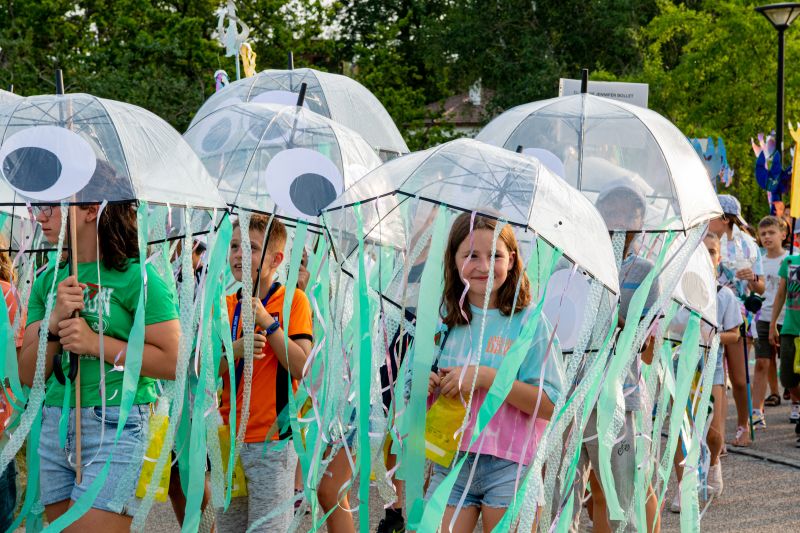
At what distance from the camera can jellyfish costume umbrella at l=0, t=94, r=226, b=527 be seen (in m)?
3.57

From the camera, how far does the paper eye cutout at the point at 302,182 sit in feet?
14.8

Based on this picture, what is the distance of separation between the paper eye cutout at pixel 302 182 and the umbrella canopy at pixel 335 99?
234 cm

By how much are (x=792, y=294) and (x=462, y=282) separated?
5.87 m

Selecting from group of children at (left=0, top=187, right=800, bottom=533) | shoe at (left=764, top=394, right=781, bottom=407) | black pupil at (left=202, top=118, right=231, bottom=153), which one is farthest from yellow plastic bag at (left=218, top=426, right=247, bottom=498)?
shoe at (left=764, top=394, right=781, bottom=407)

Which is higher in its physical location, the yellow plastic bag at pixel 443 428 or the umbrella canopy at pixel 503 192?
the umbrella canopy at pixel 503 192

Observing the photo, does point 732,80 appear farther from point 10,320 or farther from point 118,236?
point 118,236

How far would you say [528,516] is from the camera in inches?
147

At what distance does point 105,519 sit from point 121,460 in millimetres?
184

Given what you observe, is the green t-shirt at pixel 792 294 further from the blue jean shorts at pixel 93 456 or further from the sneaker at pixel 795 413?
the blue jean shorts at pixel 93 456

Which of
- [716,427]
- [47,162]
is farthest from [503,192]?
[716,427]

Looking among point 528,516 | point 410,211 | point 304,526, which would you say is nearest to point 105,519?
point 528,516

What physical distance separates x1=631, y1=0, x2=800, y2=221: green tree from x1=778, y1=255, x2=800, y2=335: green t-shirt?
1512cm

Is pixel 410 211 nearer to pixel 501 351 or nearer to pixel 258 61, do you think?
pixel 501 351

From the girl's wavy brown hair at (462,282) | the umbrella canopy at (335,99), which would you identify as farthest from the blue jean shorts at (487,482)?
the umbrella canopy at (335,99)
